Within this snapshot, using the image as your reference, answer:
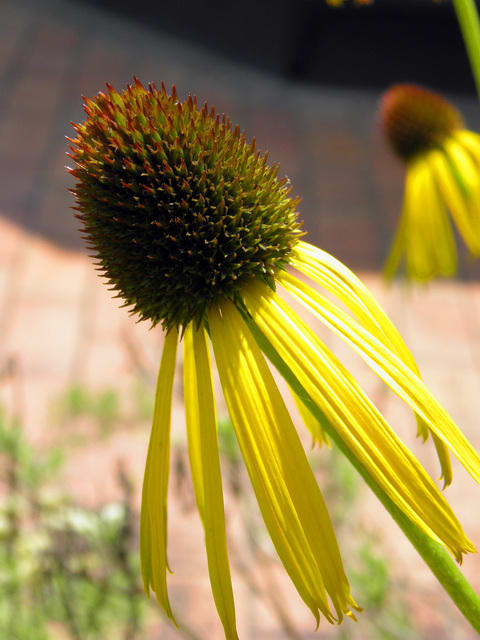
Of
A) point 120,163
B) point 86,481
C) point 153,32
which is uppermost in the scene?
point 153,32

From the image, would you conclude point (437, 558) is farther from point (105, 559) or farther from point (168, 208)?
point (105, 559)

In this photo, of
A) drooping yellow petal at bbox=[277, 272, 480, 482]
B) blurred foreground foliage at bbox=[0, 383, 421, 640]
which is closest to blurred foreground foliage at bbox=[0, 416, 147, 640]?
blurred foreground foliage at bbox=[0, 383, 421, 640]

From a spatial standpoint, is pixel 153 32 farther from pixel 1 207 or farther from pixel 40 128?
pixel 1 207

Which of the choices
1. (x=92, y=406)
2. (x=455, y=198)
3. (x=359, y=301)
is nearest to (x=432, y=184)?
(x=455, y=198)

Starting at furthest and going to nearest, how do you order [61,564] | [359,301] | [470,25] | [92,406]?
[92,406], [61,564], [470,25], [359,301]

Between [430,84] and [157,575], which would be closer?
[157,575]

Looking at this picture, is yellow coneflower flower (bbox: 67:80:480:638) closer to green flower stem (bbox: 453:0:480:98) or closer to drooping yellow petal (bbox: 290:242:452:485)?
drooping yellow petal (bbox: 290:242:452:485)

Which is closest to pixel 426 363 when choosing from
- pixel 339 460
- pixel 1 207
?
pixel 339 460
